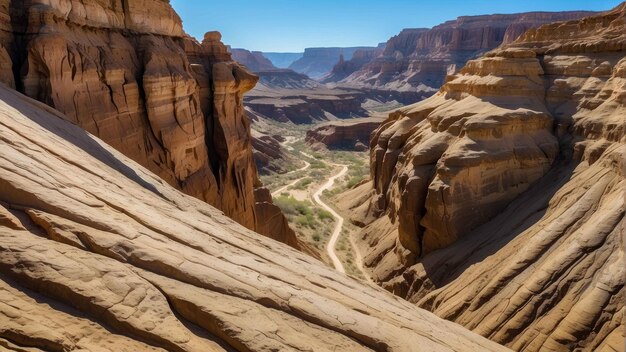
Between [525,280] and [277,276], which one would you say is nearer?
[277,276]

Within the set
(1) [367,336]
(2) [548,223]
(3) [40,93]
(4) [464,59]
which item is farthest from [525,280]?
(4) [464,59]

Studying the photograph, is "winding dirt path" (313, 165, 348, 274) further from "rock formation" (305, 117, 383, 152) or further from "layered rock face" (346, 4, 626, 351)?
"rock formation" (305, 117, 383, 152)

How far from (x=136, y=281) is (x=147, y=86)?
10582mm

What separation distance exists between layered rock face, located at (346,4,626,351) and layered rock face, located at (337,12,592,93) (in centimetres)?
8867

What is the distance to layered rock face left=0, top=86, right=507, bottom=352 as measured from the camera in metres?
3.99

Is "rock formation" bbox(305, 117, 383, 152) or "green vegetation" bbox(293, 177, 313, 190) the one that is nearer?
"green vegetation" bbox(293, 177, 313, 190)

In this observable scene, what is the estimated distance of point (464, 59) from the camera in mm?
123312

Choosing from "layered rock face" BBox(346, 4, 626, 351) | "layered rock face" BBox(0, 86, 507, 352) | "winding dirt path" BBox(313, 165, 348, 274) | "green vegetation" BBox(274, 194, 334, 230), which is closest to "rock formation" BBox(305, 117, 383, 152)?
"winding dirt path" BBox(313, 165, 348, 274)

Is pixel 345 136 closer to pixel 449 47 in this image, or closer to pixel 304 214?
pixel 304 214

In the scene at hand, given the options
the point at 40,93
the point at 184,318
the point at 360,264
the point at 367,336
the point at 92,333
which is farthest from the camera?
the point at 360,264

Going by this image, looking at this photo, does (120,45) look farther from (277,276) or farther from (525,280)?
(525,280)

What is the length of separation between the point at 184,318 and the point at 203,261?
1122mm

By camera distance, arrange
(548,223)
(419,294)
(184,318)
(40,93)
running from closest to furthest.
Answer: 1. (184,318)
2. (40,93)
3. (548,223)
4. (419,294)

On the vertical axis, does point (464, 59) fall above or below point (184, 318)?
above
